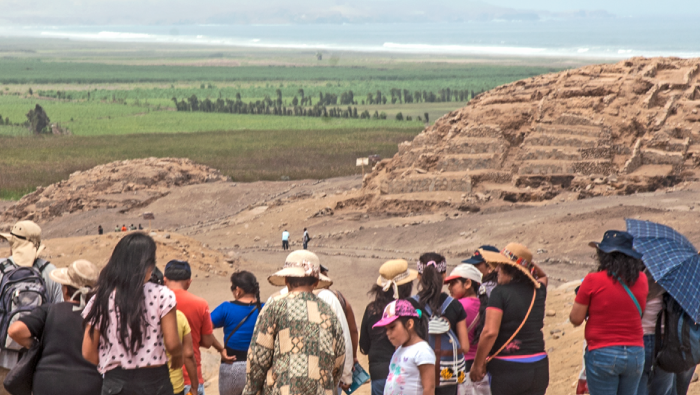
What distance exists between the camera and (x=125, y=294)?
16.8ft

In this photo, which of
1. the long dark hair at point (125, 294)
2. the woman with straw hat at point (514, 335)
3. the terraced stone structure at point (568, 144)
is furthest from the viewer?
the terraced stone structure at point (568, 144)

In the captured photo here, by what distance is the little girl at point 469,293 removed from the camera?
6520mm

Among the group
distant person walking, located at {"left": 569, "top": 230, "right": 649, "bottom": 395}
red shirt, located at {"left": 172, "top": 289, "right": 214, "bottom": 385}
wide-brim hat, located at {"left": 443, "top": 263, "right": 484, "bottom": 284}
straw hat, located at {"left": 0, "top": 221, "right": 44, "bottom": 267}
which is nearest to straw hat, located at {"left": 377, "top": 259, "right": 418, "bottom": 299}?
wide-brim hat, located at {"left": 443, "top": 263, "right": 484, "bottom": 284}

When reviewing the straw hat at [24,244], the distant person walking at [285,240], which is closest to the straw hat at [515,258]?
the straw hat at [24,244]

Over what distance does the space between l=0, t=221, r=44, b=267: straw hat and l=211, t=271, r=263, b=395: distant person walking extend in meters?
1.46

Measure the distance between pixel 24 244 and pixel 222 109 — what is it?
9154cm

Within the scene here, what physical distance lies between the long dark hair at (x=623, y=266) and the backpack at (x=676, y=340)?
45 cm

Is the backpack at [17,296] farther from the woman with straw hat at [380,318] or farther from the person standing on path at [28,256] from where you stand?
the woman with straw hat at [380,318]

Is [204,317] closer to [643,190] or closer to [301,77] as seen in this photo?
[643,190]

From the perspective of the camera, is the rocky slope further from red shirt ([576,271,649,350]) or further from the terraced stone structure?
red shirt ([576,271,649,350])

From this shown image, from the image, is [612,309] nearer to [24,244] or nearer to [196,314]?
[196,314]

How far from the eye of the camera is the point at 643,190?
25812 millimetres

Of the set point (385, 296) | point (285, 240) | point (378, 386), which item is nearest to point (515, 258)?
point (385, 296)

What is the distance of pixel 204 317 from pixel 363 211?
73.8 ft
